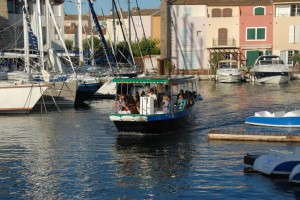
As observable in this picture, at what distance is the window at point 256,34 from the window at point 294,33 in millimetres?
3078

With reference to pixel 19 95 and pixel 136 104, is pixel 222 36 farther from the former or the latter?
pixel 136 104

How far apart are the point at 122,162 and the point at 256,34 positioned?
209 ft

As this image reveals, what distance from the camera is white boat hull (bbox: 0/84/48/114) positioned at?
39.3m

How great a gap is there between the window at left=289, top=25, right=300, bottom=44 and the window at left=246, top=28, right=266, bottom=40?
3.08 meters

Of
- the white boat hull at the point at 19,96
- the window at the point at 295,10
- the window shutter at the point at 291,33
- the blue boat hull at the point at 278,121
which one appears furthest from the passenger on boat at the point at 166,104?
the window at the point at 295,10

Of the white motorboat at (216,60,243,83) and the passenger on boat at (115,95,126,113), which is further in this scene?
the white motorboat at (216,60,243,83)

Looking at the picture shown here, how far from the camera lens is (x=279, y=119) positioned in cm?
3148

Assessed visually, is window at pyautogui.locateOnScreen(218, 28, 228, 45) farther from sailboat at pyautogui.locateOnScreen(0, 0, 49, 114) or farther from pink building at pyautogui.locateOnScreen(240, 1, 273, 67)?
sailboat at pyautogui.locateOnScreen(0, 0, 49, 114)

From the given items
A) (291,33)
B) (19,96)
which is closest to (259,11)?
(291,33)

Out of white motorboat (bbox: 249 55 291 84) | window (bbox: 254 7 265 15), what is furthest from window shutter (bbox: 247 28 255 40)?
white motorboat (bbox: 249 55 291 84)

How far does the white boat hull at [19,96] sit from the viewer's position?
39.3 meters

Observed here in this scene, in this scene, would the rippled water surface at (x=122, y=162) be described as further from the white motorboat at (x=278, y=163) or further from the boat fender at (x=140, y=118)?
the boat fender at (x=140, y=118)

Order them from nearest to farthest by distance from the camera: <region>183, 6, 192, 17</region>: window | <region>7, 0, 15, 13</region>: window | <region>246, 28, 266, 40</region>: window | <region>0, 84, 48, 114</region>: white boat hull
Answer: <region>0, 84, 48, 114</region>: white boat hull < <region>7, 0, 15, 13</region>: window < <region>246, 28, 266, 40</region>: window < <region>183, 6, 192, 17</region>: window

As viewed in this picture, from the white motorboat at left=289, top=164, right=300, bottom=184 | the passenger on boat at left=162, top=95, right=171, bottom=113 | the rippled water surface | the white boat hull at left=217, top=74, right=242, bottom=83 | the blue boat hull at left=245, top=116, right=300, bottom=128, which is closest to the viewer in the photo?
the white motorboat at left=289, top=164, right=300, bottom=184
